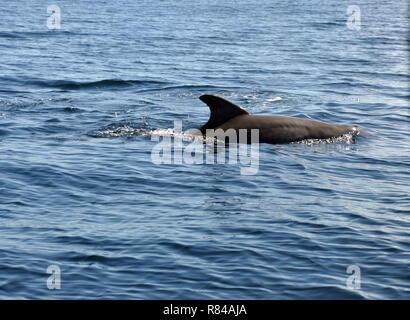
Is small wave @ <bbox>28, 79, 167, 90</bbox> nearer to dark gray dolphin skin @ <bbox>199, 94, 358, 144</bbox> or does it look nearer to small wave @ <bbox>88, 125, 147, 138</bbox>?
small wave @ <bbox>88, 125, 147, 138</bbox>

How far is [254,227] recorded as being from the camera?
990 cm

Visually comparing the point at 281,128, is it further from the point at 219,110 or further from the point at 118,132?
the point at 118,132

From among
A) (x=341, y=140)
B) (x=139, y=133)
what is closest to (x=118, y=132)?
(x=139, y=133)

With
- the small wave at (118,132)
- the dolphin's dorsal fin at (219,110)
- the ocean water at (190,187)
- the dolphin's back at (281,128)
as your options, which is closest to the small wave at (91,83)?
the ocean water at (190,187)

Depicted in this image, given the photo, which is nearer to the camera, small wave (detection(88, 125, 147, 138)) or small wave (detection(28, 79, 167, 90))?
small wave (detection(88, 125, 147, 138))

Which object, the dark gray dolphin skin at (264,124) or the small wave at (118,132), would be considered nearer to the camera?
the dark gray dolphin skin at (264,124)

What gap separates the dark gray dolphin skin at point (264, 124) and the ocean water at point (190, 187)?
39 cm

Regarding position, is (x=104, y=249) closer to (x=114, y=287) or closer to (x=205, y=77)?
(x=114, y=287)

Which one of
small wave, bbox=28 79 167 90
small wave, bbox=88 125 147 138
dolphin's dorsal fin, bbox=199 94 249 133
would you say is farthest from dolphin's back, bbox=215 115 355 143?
small wave, bbox=28 79 167 90

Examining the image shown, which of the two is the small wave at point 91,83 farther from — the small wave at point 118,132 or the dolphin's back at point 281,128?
the dolphin's back at point 281,128

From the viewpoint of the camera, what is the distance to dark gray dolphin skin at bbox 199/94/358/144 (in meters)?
14.5

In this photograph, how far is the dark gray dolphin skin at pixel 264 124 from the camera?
47.5 feet

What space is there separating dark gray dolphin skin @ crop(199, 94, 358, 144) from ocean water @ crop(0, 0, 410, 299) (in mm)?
392
